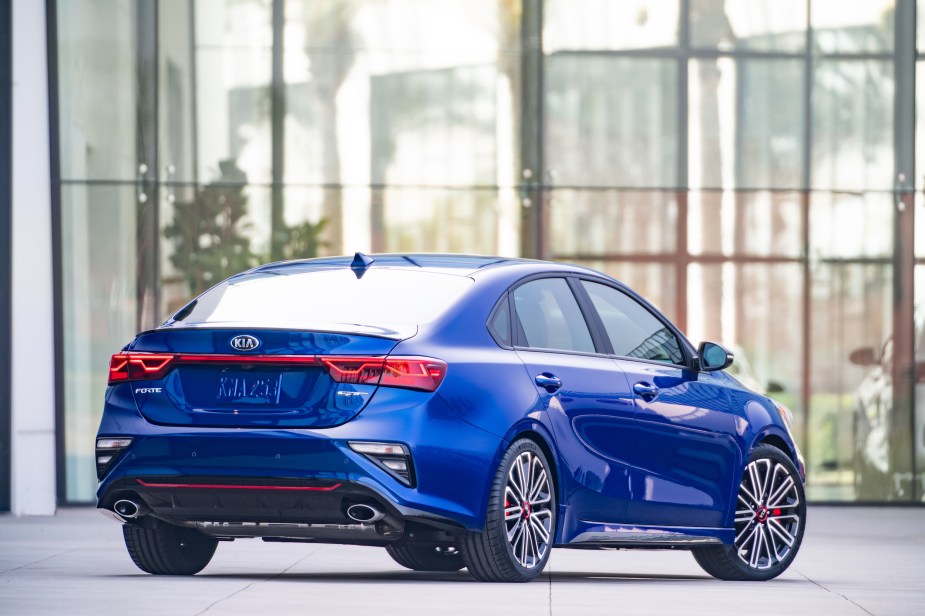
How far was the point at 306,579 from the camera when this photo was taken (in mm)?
8461

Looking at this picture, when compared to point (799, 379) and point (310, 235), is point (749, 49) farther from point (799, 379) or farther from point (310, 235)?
point (310, 235)

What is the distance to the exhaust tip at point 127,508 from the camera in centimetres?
770

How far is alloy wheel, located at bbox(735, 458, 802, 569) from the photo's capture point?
9445mm

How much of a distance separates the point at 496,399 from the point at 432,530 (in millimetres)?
590

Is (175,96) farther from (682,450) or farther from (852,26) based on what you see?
(682,450)

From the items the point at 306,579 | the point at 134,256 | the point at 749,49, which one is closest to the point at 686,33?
the point at 749,49

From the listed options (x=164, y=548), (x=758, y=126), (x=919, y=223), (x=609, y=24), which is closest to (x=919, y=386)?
(x=919, y=223)

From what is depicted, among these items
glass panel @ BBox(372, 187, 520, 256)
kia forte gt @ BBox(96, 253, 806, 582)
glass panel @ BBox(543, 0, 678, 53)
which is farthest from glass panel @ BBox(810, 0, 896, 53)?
kia forte gt @ BBox(96, 253, 806, 582)

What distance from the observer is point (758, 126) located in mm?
17312

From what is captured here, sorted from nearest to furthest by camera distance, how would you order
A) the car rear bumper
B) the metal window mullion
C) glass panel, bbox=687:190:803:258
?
the car rear bumper < the metal window mullion < glass panel, bbox=687:190:803:258

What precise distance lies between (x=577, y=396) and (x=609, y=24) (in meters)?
9.59

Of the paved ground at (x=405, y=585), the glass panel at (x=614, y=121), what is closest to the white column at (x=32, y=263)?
the paved ground at (x=405, y=585)

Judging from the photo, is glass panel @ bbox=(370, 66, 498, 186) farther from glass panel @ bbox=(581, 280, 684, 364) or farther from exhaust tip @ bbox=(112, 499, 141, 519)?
exhaust tip @ bbox=(112, 499, 141, 519)

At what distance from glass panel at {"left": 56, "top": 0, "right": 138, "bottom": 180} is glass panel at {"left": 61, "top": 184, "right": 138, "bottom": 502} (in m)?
0.24
